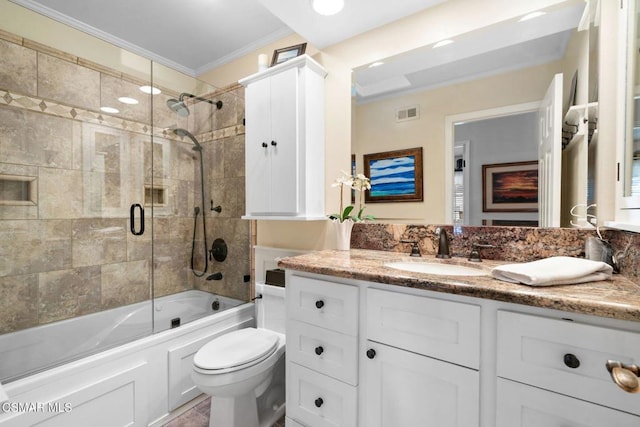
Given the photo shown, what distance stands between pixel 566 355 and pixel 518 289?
0.18m

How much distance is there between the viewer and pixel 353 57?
5.61 feet

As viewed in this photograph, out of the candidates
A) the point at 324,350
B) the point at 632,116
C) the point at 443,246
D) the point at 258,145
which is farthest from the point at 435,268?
the point at 258,145

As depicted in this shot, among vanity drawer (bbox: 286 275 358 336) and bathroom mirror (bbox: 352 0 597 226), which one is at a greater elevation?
bathroom mirror (bbox: 352 0 597 226)

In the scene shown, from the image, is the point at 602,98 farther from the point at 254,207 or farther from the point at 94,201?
the point at 94,201

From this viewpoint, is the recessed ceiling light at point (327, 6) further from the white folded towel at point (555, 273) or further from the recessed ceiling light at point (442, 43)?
the white folded towel at point (555, 273)

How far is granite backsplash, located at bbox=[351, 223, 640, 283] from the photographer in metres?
0.96

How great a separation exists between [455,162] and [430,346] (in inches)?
37.1

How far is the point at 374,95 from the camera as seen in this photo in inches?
65.5

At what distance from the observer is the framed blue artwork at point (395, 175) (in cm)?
153

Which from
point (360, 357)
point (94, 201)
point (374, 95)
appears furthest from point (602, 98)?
point (94, 201)

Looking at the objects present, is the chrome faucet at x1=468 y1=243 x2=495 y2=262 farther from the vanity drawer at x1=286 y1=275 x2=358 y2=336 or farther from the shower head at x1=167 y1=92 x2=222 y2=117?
the shower head at x1=167 y1=92 x2=222 y2=117

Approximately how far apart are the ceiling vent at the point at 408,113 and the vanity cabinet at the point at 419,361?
3.39 ft

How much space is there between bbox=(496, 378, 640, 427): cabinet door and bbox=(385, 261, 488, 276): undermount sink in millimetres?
428

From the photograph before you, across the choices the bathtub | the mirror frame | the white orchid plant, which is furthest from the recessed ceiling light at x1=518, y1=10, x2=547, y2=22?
the bathtub
